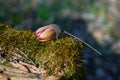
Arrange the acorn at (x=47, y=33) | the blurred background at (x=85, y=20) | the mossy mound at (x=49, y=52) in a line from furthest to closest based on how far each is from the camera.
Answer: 1. the blurred background at (x=85, y=20)
2. the acorn at (x=47, y=33)
3. the mossy mound at (x=49, y=52)

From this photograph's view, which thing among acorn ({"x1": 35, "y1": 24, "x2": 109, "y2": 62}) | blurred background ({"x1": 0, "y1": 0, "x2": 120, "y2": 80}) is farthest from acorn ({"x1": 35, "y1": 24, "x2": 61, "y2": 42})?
blurred background ({"x1": 0, "y1": 0, "x2": 120, "y2": 80})

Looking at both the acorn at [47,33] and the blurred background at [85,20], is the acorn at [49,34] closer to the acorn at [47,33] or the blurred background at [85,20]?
the acorn at [47,33]

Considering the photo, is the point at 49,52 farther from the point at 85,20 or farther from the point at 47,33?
the point at 85,20

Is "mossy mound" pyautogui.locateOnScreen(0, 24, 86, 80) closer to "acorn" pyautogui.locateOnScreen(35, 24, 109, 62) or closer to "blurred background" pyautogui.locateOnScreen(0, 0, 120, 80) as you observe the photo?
"acorn" pyautogui.locateOnScreen(35, 24, 109, 62)

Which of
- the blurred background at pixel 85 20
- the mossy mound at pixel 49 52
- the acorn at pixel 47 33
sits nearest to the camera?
the mossy mound at pixel 49 52

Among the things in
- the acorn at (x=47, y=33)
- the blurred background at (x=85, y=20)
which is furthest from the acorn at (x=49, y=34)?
the blurred background at (x=85, y=20)
